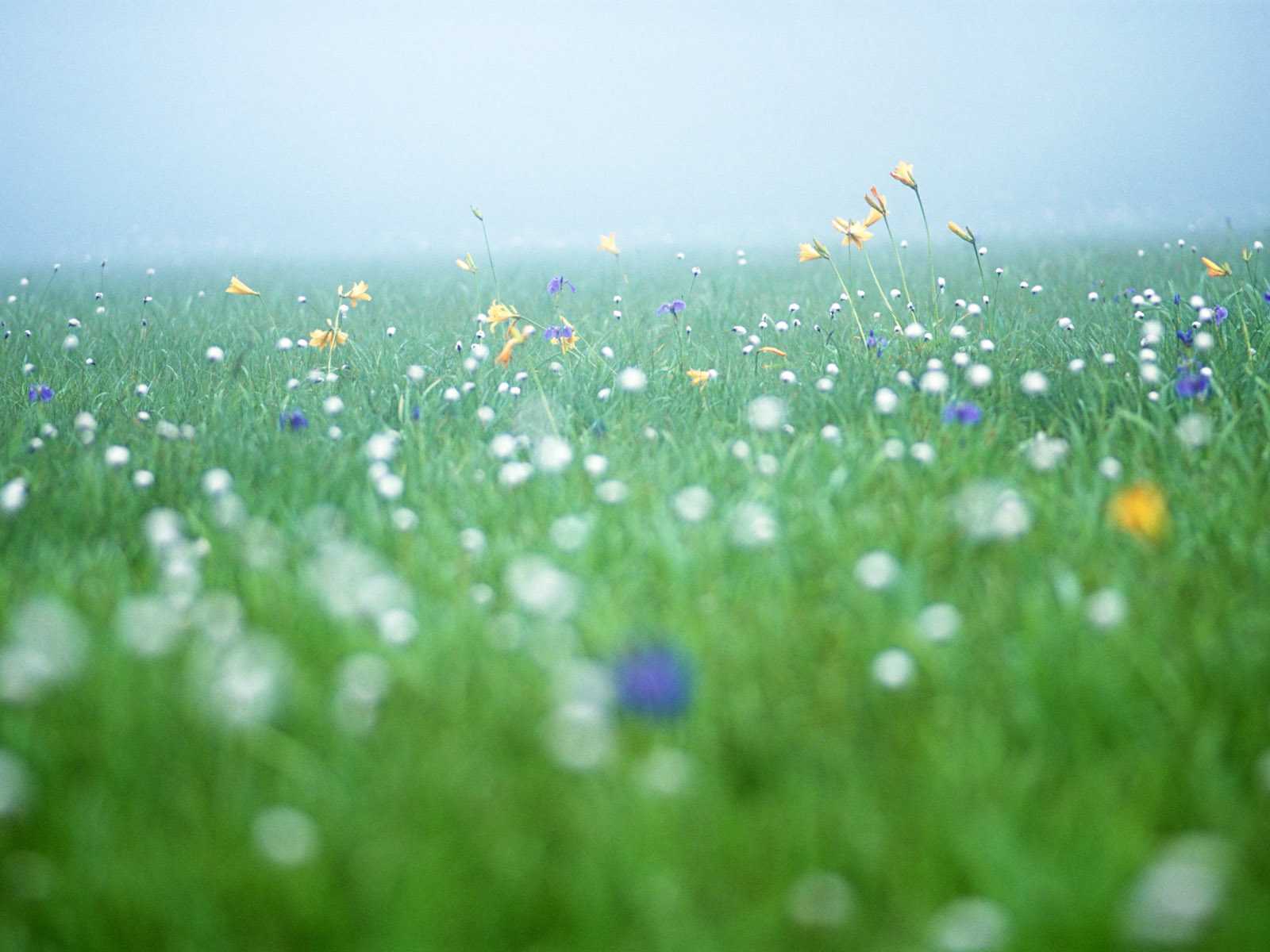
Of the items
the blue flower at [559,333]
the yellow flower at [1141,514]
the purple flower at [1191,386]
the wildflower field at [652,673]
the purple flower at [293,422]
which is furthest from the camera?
the blue flower at [559,333]

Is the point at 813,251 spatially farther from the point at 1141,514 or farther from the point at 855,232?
the point at 1141,514

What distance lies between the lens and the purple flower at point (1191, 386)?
10.4 ft

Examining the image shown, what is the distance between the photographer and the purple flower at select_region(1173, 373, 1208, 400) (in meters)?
3.16

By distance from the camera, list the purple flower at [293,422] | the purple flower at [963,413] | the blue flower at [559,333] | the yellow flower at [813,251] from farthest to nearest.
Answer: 1. the blue flower at [559,333]
2. the yellow flower at [813,251]
3. the purple flower at [293,422]
4. the purple flower at [963,413]

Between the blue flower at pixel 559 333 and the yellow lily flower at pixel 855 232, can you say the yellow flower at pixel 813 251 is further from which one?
the blue flower at pixel 559 333

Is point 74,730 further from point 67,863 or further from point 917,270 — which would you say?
point 917,270

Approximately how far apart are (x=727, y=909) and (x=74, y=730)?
1.15m

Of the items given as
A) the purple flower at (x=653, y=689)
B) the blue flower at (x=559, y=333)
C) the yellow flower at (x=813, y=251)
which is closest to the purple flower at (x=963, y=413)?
the yellow flower at (x=813, y=251)

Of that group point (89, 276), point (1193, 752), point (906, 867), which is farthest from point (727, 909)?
point (89, 276)

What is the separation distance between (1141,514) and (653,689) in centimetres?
116

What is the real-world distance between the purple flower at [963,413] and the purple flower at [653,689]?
1.52 metres

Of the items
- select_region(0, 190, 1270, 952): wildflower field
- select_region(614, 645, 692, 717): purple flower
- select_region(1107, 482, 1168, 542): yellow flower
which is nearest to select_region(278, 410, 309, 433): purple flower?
select_region(0, 190, 1270, 952): wildflower field

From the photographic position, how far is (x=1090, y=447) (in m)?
3.17

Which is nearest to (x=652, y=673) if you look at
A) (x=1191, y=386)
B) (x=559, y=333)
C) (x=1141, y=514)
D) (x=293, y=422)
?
(x=1141, y=514)
